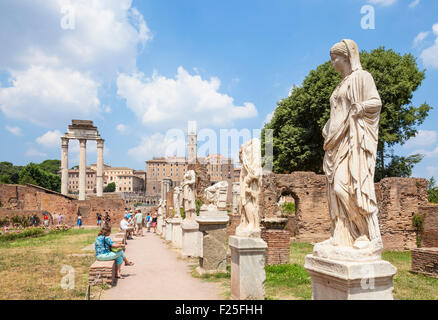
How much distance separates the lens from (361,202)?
3.10 meters

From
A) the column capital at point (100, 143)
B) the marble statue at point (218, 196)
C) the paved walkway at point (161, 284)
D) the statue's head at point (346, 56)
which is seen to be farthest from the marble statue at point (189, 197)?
the column capital at point (100, 143)

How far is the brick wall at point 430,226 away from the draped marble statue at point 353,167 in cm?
1299

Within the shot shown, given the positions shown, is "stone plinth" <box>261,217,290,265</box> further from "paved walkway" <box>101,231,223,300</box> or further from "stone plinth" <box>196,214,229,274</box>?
"paved walkway" <box>101,231,223,300</box>

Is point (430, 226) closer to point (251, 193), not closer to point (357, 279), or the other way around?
point (251, 193)

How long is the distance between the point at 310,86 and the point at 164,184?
33.3m

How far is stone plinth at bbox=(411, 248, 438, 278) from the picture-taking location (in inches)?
338

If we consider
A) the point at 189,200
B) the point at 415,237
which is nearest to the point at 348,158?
the point at 189,200

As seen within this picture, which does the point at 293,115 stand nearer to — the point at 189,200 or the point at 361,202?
the point at 189,200

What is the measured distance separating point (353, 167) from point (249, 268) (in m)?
3.05

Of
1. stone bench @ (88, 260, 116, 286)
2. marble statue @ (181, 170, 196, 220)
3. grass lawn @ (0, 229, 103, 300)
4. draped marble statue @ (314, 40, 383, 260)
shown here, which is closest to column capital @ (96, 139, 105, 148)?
grass lawn @ (0, 229, 103, 300)

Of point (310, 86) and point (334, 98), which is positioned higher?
point (310, 86)

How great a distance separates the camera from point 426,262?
8.79m

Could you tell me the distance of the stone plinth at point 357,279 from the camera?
293 centimetres

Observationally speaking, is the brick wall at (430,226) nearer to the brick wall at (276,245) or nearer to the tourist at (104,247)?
the brick wall at (276,245)
